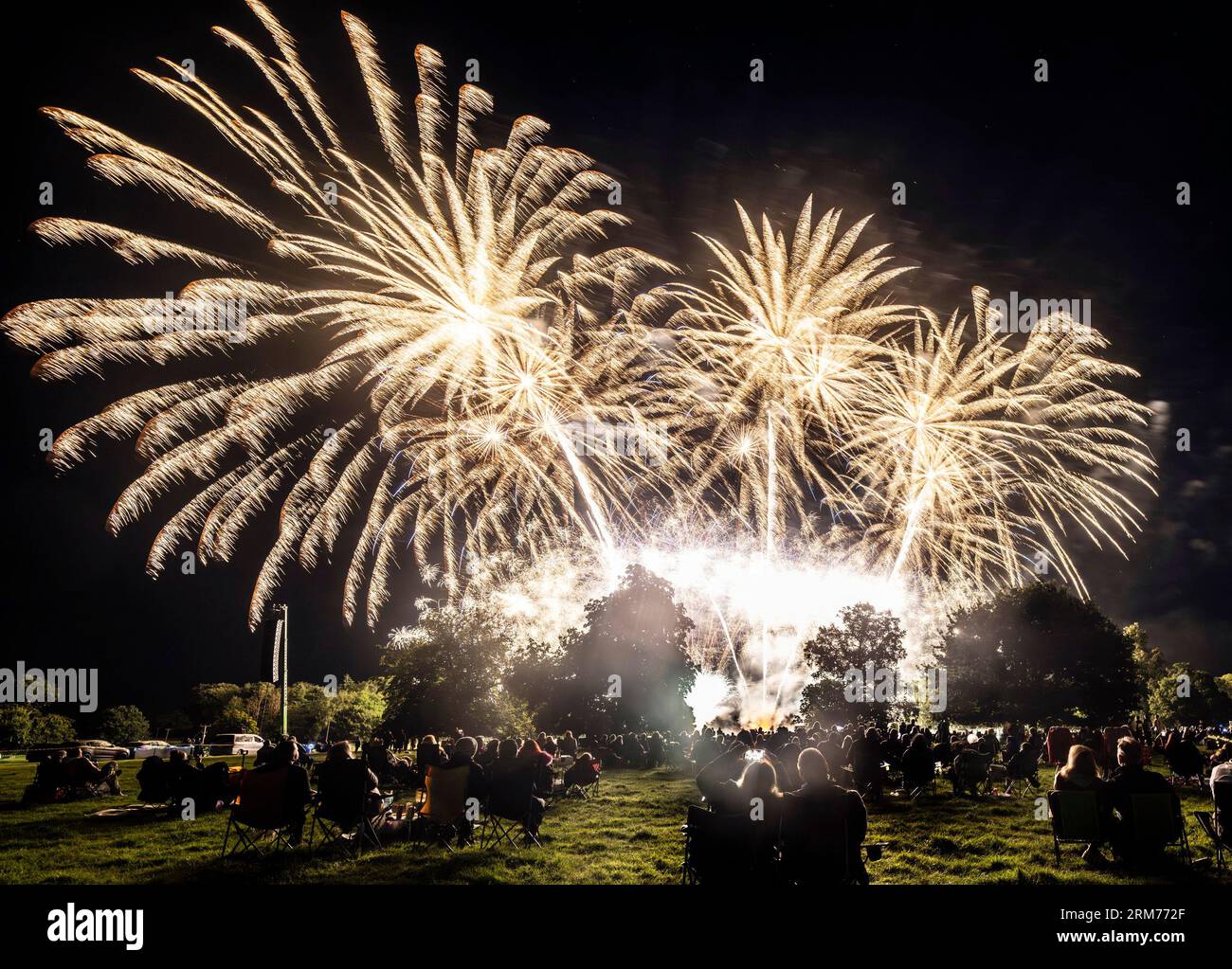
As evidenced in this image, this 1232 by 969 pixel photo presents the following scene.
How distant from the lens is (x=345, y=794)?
34.3 ft

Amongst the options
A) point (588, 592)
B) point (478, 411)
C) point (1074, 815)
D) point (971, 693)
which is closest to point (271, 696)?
point (588, 592)

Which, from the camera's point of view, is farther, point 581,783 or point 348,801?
point 581,783

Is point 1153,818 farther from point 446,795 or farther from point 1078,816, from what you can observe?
point 446,795

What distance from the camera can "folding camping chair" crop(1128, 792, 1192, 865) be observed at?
8.86 meters

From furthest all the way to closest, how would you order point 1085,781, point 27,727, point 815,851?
point 27,727
point 1085,781
point 815,851

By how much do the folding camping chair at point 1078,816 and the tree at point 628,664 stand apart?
28.0 meters

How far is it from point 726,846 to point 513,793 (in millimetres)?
4332

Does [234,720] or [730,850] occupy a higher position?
[730,850]

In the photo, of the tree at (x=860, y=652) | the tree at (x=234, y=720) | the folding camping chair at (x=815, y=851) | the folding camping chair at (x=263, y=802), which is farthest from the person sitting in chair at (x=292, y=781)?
the tree at (x=234, y=720)

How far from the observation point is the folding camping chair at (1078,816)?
9.24 m

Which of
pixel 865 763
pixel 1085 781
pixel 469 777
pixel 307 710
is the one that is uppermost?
pixel 1085 781

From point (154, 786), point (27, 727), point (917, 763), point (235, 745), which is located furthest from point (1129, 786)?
point (27, 727)

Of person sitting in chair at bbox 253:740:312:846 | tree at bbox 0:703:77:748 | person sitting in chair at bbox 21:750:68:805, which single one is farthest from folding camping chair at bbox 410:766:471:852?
tree at bbox 0:703:77:748

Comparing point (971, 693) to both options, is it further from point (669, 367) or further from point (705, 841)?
point (705, 841)
